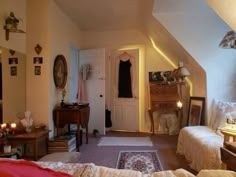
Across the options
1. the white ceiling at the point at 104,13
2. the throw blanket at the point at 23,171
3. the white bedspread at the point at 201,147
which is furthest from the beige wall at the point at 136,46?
the throw blanket at the point at 23,171

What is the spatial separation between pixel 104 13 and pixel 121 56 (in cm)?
155

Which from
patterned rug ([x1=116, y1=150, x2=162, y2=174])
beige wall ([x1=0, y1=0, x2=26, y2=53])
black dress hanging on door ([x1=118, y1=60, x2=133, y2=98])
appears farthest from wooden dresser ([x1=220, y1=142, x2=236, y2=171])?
black dress hanging on door ([x1=118, y1=60, x2=133, y2=98])

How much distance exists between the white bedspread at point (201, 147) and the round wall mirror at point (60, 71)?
235cm

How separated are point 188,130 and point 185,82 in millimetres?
2143

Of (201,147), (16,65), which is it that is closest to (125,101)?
(16,65)

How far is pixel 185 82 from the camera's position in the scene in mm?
5414

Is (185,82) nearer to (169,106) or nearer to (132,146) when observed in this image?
(169,106)

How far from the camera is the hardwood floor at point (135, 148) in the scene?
3373mm

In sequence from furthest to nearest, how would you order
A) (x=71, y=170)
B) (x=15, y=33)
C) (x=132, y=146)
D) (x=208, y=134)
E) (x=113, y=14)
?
(x=113, y=14)
(x=132, y=146)
(x=15, y=33)
(x=208, y=134)
(x=71, y=170)

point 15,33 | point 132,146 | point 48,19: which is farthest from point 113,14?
point 132,146

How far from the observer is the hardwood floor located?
3.37 meters

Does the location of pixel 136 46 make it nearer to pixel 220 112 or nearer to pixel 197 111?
pixel 197 111

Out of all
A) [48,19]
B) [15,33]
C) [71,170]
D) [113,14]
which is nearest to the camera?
[71,170]

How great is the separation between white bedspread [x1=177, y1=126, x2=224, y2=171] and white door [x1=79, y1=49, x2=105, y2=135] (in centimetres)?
238
